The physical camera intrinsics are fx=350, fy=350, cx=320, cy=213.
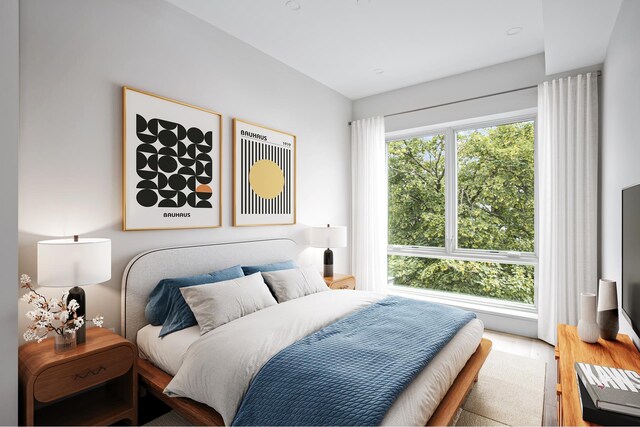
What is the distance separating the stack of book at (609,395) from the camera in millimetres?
1321

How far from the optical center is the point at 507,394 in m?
2.47

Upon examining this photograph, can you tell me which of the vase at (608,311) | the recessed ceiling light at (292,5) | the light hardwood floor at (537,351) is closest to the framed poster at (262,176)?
the recessed ceiling light at (292,5)

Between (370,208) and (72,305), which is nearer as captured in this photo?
(72,305)

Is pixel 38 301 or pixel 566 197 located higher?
pixel 566 197

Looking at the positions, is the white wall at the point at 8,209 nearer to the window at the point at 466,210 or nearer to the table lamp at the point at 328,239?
the table lamp at the point at 328,239

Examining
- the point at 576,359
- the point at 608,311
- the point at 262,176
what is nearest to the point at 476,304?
the point at 608,311

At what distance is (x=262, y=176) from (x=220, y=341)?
1834 millimetres

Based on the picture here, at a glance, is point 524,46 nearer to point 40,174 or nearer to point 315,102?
point 315,102

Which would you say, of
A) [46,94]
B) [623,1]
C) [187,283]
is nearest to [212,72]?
[46,94]

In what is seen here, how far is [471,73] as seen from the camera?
383cm

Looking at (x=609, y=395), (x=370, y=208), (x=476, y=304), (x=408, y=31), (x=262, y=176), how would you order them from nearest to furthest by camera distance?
1. (x=609, y=395)
2. (x=408, y=31)
3. (x=262, y=176)
4. (x=476, y=304)
5. (x=370, y=208)

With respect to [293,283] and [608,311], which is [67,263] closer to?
[293,283]

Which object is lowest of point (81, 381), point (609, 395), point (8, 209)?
point (81, 381)

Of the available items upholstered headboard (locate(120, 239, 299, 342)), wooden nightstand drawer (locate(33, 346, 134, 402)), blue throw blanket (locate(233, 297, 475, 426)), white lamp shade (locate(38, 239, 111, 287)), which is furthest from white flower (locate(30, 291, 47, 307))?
blue throw blanket (locate(233, 297, 475, 426))
